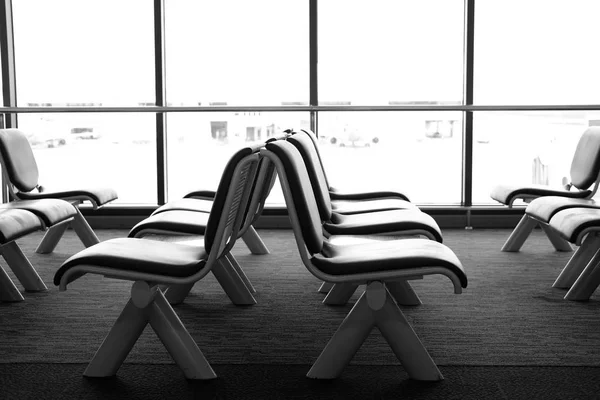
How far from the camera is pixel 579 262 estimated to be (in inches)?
169

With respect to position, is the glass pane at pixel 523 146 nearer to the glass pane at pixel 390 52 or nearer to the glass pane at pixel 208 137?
the glass pane at pixel 390 52

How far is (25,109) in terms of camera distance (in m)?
6.35

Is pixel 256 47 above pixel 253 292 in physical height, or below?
above

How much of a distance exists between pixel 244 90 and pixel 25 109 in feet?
5.94

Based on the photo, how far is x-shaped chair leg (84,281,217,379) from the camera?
9.57 feet

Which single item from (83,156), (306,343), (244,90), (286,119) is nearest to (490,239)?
(286,119)

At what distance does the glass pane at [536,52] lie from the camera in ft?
21.1

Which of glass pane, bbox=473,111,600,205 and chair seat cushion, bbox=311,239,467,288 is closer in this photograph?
chair seat cushion, bbox=311,239,467,288

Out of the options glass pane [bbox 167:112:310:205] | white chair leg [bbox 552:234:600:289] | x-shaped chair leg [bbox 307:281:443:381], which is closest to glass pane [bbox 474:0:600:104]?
glass pane [bbox 167:112:310:205]

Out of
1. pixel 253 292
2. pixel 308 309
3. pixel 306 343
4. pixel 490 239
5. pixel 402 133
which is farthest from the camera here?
pixel 402 133

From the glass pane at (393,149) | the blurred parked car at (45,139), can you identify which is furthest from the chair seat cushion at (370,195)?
the blurred parked car at (45,139)

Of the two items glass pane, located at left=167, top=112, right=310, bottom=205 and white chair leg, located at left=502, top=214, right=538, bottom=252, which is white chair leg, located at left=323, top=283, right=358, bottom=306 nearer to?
white chair leg, located at left=502, top=214, right=538, bottom=252

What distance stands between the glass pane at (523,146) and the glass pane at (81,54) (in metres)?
2.85

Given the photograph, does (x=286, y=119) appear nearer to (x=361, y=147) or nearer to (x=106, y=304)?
(x=361, y=147)
